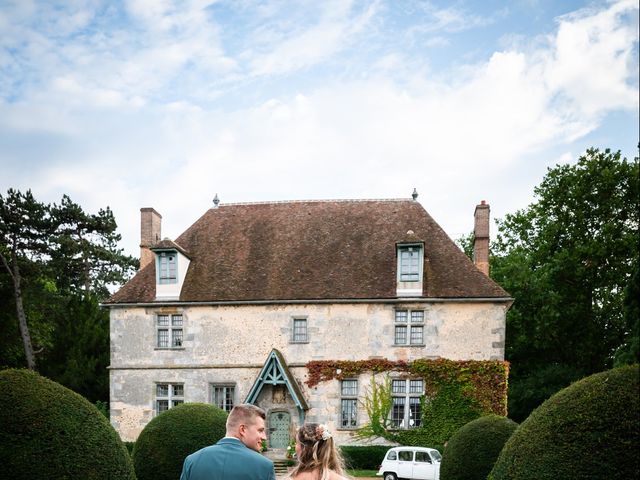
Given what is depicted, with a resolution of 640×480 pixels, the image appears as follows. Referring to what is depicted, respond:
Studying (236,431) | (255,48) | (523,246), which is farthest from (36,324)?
Result: (236,431)

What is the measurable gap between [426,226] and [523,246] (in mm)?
9122

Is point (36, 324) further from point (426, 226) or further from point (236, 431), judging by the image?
point (236, 431)

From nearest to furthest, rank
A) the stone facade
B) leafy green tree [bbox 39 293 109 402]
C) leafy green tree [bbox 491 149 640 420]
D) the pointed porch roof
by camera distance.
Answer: the pointed porch roof, the stone facade, leafy green tree [bbox 491 149 640 420], leafy green tree [bbox 39 293 109 402]

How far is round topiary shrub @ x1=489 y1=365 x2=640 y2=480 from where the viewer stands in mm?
6750

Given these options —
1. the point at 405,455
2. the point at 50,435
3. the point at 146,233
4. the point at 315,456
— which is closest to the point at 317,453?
the point at 315,456

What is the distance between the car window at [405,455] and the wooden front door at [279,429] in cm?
556

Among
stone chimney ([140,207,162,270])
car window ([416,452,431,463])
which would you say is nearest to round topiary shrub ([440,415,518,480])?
car window ([416,452,431,463])

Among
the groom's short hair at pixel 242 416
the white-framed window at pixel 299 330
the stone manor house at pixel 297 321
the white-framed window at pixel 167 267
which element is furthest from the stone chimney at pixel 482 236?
the groom's short hair at pixel 242 416

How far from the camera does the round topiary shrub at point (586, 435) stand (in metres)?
6.75

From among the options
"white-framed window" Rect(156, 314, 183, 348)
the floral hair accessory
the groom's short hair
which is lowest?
"white-framed window" Rect(156, 314, 183, 348)

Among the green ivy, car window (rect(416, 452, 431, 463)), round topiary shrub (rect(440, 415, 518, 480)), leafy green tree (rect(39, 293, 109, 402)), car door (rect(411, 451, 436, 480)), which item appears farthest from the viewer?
leafy green tree (rect(39, 293, 109, 402))

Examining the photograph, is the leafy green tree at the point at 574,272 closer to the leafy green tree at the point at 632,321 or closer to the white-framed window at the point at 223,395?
the white-framed window at the point at 223,395

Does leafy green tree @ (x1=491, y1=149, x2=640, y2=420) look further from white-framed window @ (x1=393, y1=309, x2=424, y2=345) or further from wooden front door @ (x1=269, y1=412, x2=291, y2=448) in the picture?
wooden front door @ (x1=269, y1=412, x2=291, y2=448)

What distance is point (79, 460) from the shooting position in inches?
361
